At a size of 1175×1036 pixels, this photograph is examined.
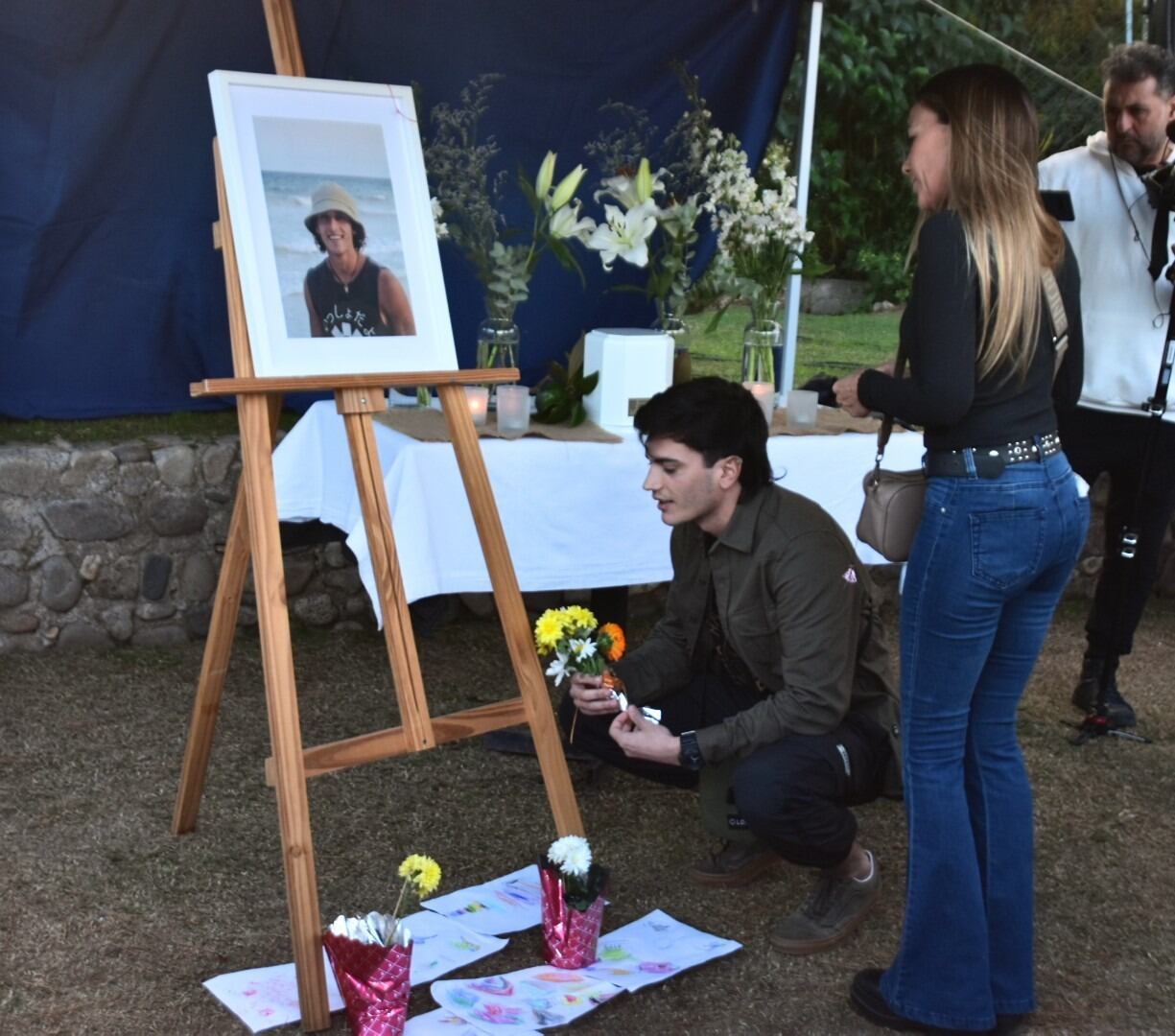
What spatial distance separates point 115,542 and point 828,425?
1.96 meters

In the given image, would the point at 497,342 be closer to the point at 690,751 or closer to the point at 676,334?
the point at 676,334

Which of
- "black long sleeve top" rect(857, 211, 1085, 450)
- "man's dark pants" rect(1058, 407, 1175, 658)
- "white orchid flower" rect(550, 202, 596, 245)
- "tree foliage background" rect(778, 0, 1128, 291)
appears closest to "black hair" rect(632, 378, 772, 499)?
"black long sleeve top" rect(857, 211, 1085, 450)

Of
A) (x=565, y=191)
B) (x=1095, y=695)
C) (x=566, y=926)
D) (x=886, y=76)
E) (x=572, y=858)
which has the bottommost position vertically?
(x=1095, y=695)

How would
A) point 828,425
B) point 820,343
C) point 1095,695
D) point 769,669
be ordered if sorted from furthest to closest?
1. point 820,343
2. point 1095,695
3. point 828,425
4. point 769,669

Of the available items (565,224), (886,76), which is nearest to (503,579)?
(565,224)

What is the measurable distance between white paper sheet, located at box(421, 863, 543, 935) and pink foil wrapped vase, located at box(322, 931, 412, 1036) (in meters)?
0.41

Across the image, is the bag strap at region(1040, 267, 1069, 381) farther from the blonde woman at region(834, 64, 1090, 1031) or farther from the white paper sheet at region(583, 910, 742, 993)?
the white paper sheet at region(583, 910, 742, 993)

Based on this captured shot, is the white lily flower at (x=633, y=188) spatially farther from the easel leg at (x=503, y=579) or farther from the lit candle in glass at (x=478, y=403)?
the easel leg at (x=503, y=579)

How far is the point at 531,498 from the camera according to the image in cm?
311

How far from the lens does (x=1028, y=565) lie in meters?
2.00

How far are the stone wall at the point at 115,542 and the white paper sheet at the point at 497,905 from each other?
5.28 feet

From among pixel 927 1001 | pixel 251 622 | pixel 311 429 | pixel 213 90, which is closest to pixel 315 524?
pixel 311 429

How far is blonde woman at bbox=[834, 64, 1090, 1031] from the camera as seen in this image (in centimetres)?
192

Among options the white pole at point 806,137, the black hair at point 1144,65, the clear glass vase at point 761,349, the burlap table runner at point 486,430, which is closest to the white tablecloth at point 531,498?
the burlap table runner at point 486,430
